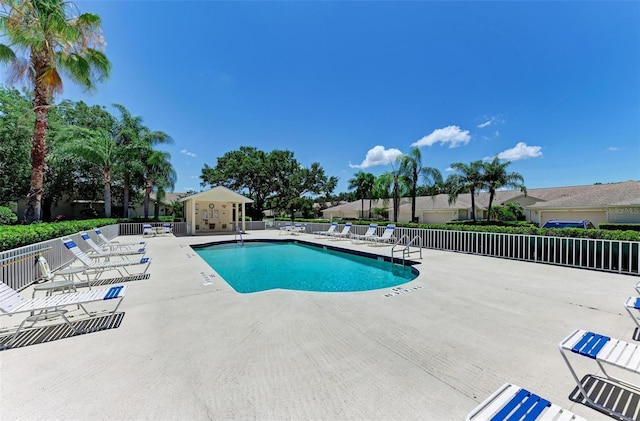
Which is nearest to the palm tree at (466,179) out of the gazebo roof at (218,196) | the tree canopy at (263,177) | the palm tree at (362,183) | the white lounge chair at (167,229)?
the palm tree at (362,183)

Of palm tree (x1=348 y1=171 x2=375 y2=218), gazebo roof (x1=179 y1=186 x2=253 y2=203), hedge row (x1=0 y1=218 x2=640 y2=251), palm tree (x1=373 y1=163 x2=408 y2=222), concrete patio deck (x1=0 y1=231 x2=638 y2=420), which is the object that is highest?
palm tree (x1=348 y1=171 x2=375 y2=218)

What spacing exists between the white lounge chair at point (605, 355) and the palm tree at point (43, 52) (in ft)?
47.2

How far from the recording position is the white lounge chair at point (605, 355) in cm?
210

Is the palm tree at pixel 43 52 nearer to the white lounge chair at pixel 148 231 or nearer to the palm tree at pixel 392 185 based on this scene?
the white lounge chair at pixel 148 231

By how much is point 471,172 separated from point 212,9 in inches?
923

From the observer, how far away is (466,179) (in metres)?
25.0

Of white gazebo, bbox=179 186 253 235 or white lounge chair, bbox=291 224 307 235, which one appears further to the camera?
white lounge chair, bbox=291 224 307 235

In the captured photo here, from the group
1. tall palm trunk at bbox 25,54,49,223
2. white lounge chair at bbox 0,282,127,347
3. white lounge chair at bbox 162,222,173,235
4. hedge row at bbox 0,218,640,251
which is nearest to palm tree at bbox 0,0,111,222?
tall palm trunk at bbox 25,54,49,223

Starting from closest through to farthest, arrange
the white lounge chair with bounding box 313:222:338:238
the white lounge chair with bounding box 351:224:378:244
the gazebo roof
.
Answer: the white lounge chair with bounding box 351:224:378:244, the white lounge chair with bounding box 313:222:338:238, the gazebo roof

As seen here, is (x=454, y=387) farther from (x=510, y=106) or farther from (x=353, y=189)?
(x=353, y=189)

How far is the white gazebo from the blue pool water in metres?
6.47

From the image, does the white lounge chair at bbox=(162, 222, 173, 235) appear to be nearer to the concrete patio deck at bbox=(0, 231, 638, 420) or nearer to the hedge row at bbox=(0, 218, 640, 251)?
the hedge row at bbox=(0, 218, 640, 251)

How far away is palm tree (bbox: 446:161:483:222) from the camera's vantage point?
80.5ft

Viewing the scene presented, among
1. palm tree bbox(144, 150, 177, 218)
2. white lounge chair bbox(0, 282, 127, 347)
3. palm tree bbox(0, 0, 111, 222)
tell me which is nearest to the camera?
white lounge chair bbox(0, 282, 127, 347)
